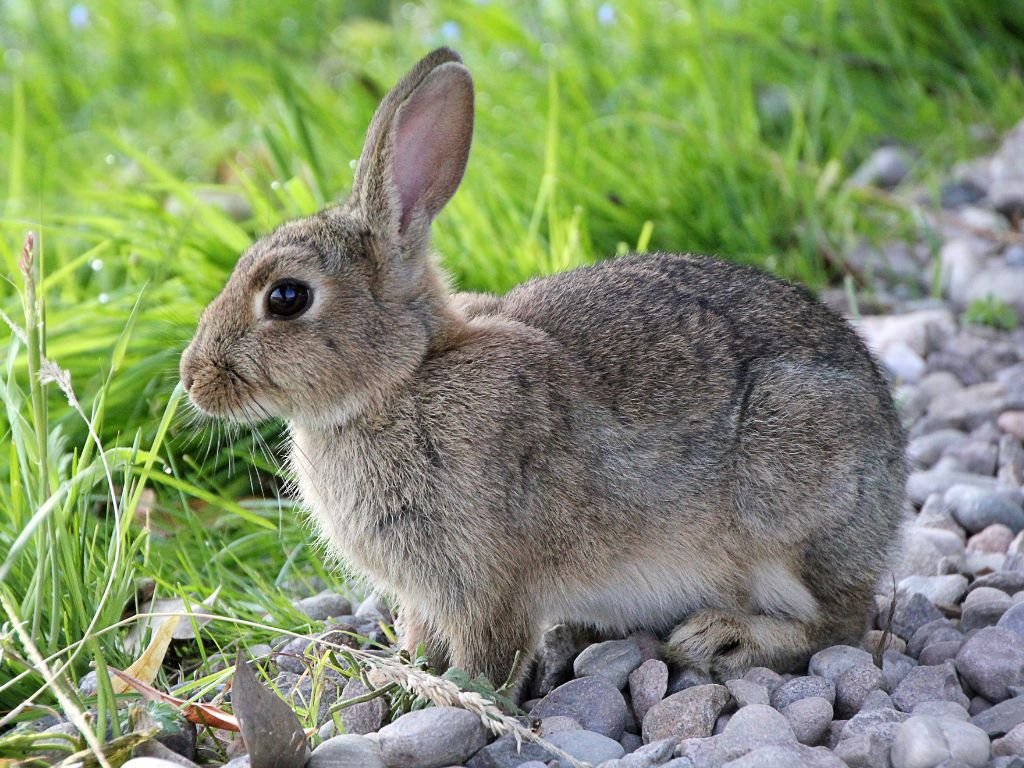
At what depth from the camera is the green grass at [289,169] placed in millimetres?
4062

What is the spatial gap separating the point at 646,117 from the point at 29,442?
3525 millimetres

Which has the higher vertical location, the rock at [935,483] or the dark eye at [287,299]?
the dark eye at [287,299]

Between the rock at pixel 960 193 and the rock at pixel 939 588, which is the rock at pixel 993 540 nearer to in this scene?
the rock at pixel 939 588

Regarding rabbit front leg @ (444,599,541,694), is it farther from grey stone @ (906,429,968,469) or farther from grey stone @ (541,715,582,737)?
grey stone @ (906,429,968,469)

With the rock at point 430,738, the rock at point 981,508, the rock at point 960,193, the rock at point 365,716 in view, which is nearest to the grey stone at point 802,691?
the rock at point 430,738

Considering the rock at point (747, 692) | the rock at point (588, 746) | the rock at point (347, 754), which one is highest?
the rock at point (347, 754)

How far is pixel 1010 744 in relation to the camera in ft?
10.3

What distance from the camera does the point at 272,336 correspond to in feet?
12.3

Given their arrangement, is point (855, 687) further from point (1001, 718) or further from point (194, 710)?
point (194, 710)

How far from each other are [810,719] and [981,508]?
153 centimetres

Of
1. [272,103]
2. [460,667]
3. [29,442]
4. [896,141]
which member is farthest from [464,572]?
[896,141]

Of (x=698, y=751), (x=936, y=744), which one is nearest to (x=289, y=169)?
(x=698, y=751)

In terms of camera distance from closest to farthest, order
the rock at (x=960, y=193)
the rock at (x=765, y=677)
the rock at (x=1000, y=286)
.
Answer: the rock at (x=765, y=677) < the rock at (x=1000, y=286) < the rock at (x=960, y=193)

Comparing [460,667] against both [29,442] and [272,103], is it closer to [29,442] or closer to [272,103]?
[29,442]
